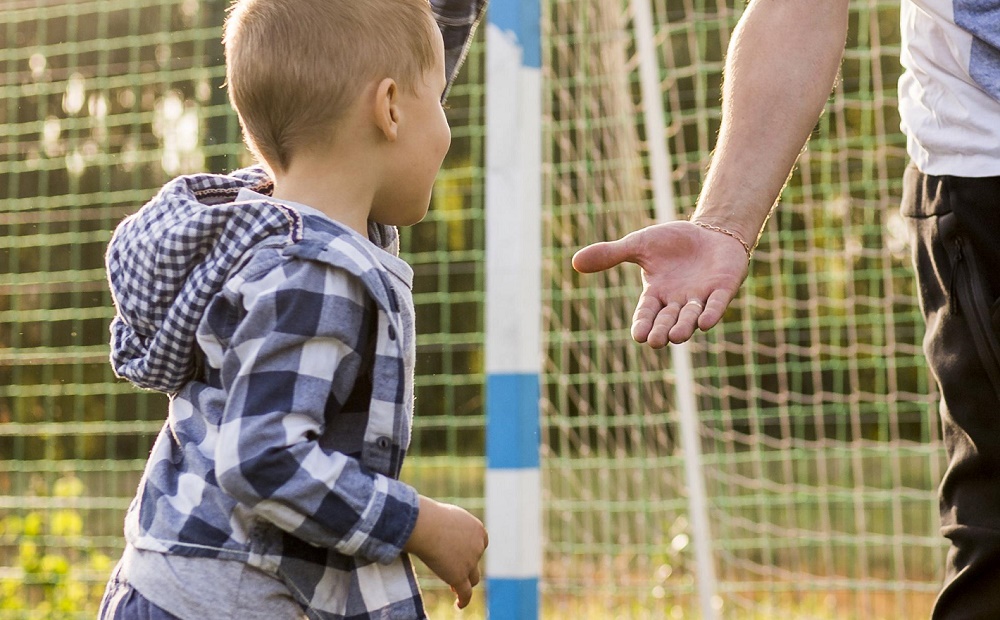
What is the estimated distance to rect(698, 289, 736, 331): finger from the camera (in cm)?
A: 131

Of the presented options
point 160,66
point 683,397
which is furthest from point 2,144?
point 683,397

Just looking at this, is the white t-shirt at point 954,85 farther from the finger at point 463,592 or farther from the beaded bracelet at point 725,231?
the finger at point 463,592

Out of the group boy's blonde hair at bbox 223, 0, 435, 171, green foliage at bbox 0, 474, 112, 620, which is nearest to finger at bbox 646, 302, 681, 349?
boy's blonde hair at bbox 223, 0, 435, 171

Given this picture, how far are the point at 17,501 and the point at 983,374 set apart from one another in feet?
14.6

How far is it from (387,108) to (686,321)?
39 centimetres

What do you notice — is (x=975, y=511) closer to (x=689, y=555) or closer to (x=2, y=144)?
(x=689, y=555)

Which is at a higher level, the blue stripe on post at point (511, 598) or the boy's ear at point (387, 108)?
the boy's ear at point (387, 108)

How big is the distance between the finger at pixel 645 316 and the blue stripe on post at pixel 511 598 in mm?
1020

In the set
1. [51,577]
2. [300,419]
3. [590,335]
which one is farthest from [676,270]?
[590,335]

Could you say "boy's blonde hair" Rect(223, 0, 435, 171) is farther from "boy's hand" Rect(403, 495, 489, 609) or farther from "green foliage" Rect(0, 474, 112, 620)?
"green foliage" Rect(0, 474, 112, 620)

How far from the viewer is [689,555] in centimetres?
514

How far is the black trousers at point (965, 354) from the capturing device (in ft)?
4.73

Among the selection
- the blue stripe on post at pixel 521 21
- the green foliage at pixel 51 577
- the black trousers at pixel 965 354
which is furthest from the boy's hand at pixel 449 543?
the green foliage at pixel 51 577

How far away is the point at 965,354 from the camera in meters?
1.49
